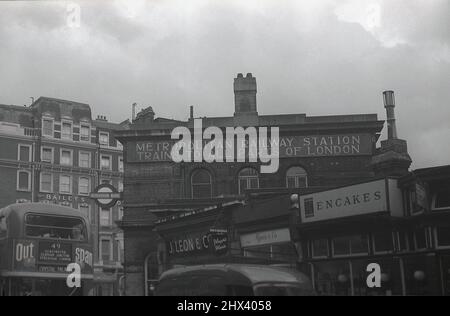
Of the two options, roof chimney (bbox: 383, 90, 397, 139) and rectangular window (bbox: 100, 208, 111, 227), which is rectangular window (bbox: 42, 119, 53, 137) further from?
roof chimney (bbox: 383, 90, 397, 139)

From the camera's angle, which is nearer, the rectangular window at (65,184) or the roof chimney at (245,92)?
the roof chimney at (245,92)

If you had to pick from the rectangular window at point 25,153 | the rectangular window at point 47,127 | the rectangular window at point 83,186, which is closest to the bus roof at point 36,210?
the rectangular window at point 25,153

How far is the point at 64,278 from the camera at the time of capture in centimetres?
1762

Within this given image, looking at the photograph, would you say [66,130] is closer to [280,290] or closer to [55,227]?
[55,227]

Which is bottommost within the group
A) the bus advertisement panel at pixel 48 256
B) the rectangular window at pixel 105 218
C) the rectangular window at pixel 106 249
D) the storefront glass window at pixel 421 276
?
the storefront glass window at pixel 421 276

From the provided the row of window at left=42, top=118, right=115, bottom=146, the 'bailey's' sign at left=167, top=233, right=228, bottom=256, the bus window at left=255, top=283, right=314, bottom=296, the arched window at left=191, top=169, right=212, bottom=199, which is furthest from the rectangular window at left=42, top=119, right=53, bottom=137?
the bus window at left=255, top=283, right=314, bottom=296

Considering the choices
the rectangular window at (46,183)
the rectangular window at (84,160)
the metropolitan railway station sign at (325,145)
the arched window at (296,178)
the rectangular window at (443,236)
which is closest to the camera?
the rectangular window at (443,236)

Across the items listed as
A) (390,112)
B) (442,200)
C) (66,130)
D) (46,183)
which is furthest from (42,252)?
(66,130)

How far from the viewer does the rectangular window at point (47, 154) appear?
58.3m

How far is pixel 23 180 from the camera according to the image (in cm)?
5675

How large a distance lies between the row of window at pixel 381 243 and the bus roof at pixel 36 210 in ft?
28.2

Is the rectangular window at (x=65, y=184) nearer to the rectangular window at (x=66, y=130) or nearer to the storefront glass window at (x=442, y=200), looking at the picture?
the rectangular window at (x=66, y=130)

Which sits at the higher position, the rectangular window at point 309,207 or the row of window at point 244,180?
the row of window at point 244,180
